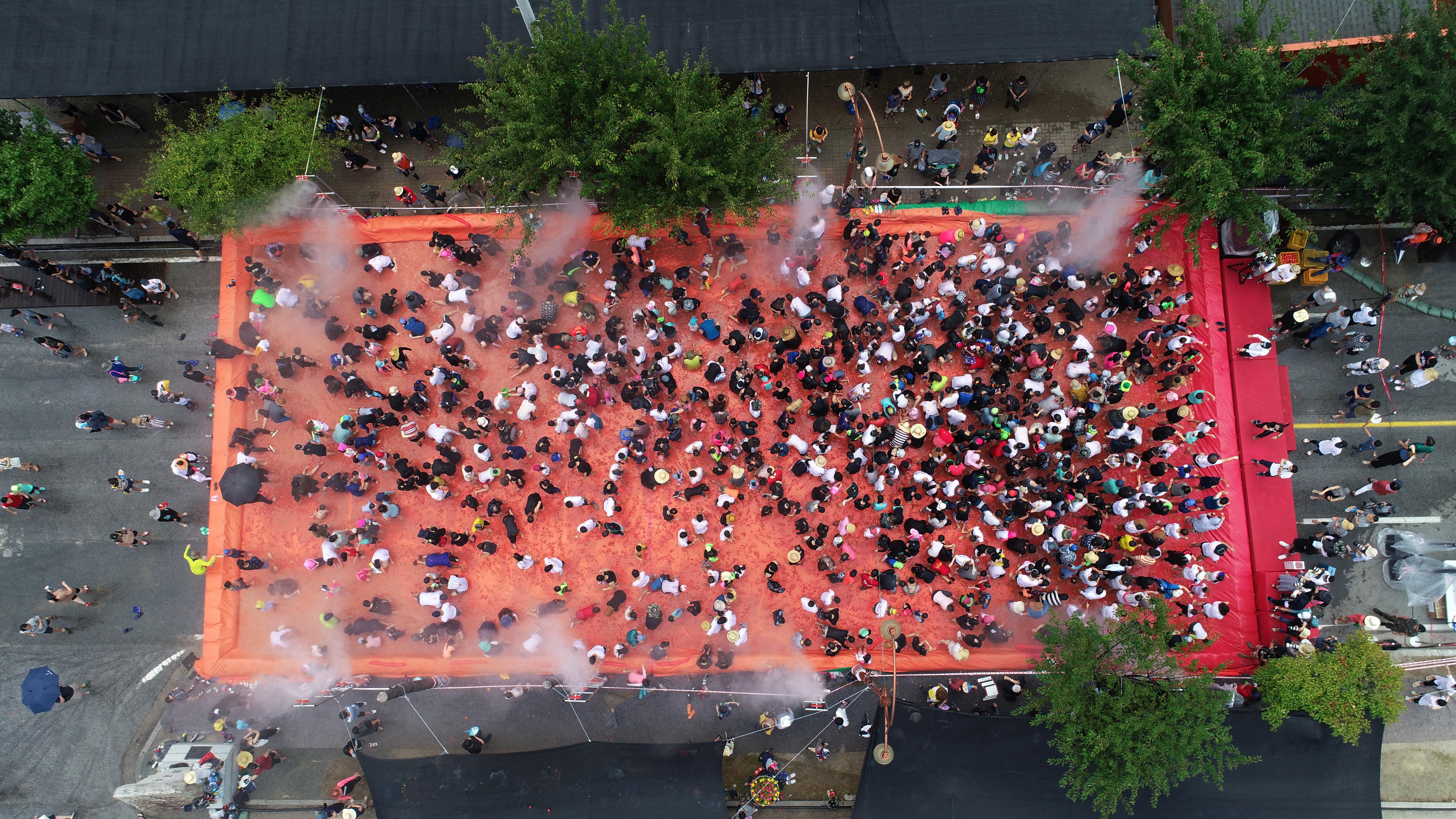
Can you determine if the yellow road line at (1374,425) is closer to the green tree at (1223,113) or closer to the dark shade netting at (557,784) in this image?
the green tree at (1223,113)

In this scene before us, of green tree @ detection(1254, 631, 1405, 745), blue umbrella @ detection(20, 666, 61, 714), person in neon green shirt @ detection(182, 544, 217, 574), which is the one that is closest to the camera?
green tree @ detection(1254, 631, 1405, 745)

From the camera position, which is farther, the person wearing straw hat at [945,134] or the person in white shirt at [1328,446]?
the person wearing straw hat at [945,134]

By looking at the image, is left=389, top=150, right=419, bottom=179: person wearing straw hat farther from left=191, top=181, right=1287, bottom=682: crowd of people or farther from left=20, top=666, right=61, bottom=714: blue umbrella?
left=20, top=666, right=61, bottom=714: blue umbrella

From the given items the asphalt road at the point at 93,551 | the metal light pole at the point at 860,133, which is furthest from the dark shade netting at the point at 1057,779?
the asphalt road at the point at 93,551

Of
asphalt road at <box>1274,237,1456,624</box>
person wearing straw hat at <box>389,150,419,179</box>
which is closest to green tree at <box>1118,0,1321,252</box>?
asphalt road at <box>1274,237,1456,624</box>

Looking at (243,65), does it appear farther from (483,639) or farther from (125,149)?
(483,639)

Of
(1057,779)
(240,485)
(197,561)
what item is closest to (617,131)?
(240,485)

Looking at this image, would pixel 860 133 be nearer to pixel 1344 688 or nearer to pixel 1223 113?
pixel 1223 113
